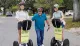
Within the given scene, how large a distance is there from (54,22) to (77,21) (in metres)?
17.6

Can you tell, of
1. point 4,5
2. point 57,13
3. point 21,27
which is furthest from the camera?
point 4,5

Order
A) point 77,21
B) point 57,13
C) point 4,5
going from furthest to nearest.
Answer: point 4,5
point 77,21
point 57,13

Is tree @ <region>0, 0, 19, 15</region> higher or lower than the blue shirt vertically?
higher

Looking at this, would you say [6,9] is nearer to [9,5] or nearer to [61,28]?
[9,5]

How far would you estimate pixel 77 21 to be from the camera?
2706 centimetres

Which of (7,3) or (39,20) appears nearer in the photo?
(39,20)

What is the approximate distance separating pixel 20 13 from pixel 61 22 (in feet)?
4.68

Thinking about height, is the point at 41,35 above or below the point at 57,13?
below

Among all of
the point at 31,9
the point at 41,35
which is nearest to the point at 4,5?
the point at 31,9

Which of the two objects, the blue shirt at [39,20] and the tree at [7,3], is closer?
the blue shirt at [39,20]

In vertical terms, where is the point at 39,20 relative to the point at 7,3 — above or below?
below

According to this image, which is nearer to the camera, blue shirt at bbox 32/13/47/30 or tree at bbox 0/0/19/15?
blue shirt at bbox 32/13/47/30

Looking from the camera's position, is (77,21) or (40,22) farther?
(77,21)

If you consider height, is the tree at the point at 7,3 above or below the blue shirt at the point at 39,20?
above
